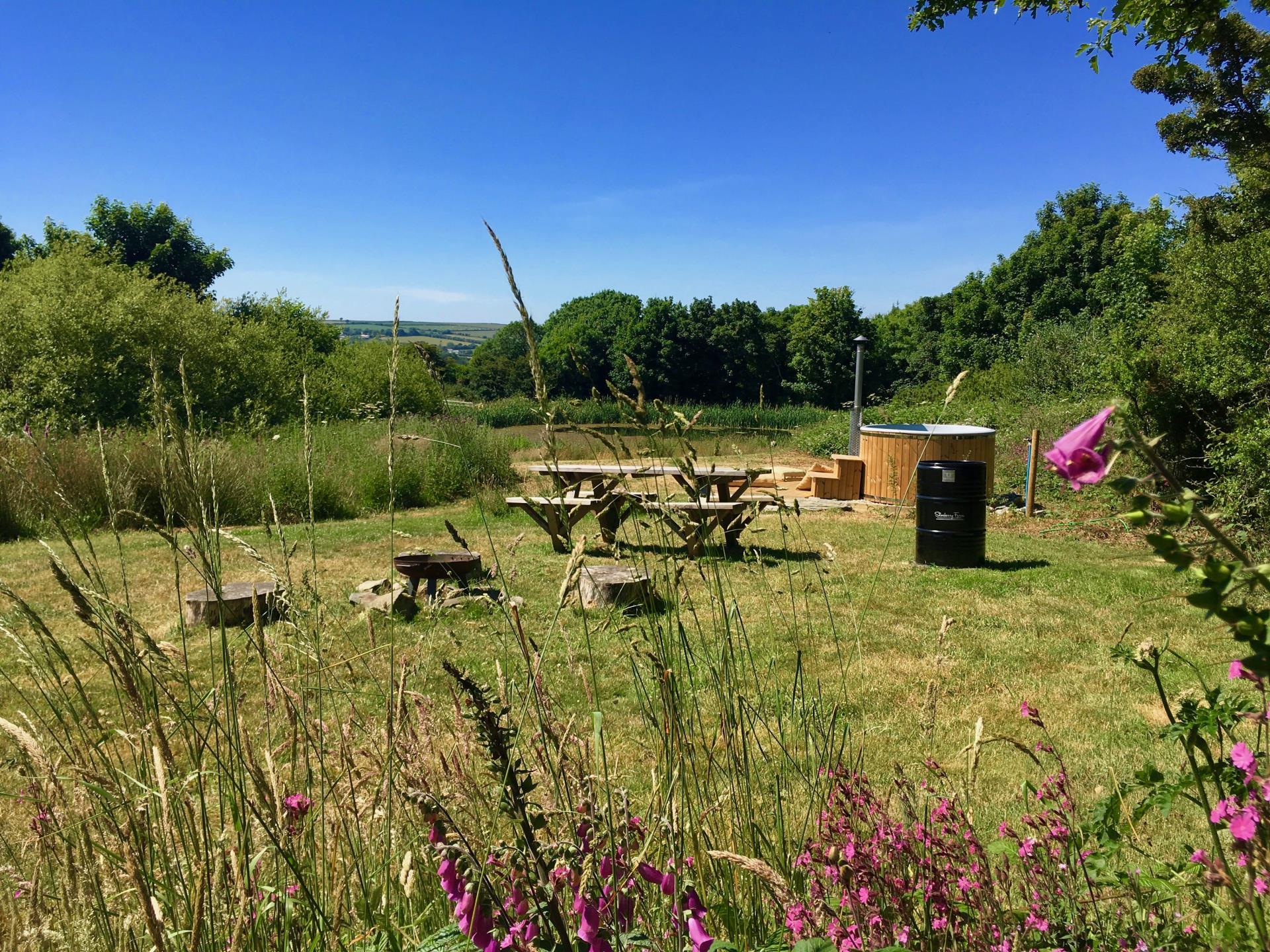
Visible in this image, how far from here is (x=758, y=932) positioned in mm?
1331

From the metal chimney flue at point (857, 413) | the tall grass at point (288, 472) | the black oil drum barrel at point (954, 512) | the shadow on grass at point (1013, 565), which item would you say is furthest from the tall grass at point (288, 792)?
the metal chimney flue at point (857, 413)

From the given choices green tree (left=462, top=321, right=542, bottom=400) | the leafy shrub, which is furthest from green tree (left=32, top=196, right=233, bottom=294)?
the leafy shrub

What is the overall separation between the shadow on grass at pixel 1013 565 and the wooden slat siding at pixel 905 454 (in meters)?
2.27

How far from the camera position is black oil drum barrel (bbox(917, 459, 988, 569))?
726 cm

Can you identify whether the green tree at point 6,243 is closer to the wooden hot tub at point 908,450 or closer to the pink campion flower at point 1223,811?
the wooden hot tub at point 908,450

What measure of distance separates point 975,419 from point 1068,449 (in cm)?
1586

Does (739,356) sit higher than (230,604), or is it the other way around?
(739,356)

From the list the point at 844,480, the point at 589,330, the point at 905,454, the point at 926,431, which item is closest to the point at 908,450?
the point at 905,454

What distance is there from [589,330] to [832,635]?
5766 cm

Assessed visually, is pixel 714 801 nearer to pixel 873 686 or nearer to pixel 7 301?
pixel 873 686

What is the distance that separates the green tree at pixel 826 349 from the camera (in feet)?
141

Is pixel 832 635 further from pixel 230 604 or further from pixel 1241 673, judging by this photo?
pixel 1241 673

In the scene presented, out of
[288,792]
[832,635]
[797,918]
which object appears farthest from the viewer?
[832,635]

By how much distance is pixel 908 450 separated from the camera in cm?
1080
